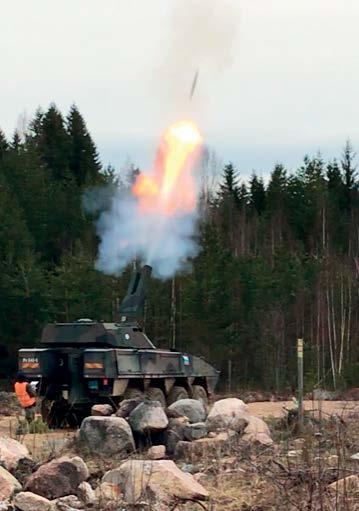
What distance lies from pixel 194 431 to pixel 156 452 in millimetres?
835

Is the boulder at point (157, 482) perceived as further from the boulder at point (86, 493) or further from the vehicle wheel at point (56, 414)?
the vehicle wheel at point (56, 414)

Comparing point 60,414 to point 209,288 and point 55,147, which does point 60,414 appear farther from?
point 55,147

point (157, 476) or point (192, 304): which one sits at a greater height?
point (192, 304)

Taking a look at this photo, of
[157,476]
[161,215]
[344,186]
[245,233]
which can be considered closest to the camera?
[157,476]

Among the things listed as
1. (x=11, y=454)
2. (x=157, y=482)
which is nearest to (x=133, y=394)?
(x=11, y=454)

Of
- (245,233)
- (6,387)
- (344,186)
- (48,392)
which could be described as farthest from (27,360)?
(344,186)

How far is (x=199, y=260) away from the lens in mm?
44750

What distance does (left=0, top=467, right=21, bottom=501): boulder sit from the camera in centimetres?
920

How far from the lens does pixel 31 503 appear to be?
28.6ft

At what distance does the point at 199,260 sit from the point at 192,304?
11.9ft

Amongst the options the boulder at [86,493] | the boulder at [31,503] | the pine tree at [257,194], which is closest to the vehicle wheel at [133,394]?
the boulder at [86,493]

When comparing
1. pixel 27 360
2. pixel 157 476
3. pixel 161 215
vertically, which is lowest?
pixel 157 476

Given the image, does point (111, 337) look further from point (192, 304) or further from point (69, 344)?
point (192, 304)

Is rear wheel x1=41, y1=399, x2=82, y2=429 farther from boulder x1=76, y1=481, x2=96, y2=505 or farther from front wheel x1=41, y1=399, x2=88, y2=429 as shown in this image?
boulder x1=76, y1=481, x2=96, y2=505
